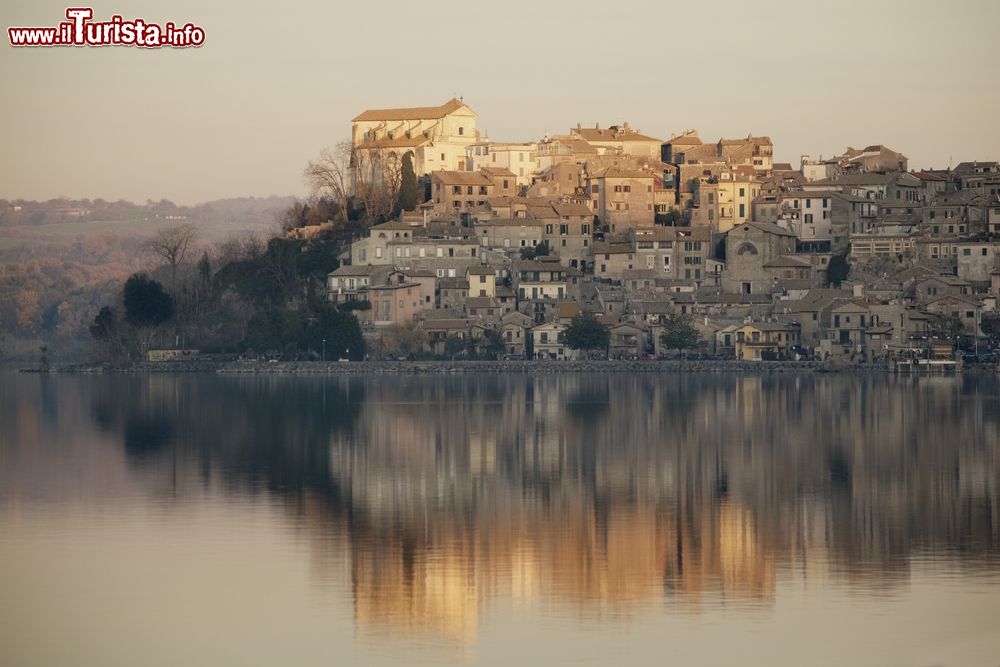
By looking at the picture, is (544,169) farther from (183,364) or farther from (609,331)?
(183,364)

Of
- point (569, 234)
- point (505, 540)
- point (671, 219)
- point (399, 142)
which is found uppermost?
point (399, 142)

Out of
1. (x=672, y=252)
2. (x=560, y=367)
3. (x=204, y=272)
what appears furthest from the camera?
(x=204, y=272)

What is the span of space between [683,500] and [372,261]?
3770 centimetres

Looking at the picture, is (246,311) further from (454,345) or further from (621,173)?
(621,173)

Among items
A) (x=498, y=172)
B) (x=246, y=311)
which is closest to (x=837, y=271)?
(x=498, y=172)

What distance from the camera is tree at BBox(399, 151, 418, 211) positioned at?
206ft

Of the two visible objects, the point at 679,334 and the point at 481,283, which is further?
the point at 481,283

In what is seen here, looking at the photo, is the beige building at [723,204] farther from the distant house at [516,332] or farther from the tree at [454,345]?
the tree at [454,345]

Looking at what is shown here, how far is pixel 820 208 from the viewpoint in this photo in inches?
2456

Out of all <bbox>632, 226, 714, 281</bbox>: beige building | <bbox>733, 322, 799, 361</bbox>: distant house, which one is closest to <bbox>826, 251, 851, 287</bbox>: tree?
<bbox>733, 322, 799, 361</bbox>: distant house

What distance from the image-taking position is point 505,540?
63.5ft

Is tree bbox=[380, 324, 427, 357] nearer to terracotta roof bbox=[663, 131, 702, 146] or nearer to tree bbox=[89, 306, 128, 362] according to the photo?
tree bbox=[89, 306, 128, 362]

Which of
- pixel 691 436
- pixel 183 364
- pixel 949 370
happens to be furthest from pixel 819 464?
pixel 183 364

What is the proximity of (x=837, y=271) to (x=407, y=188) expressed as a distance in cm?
1555
